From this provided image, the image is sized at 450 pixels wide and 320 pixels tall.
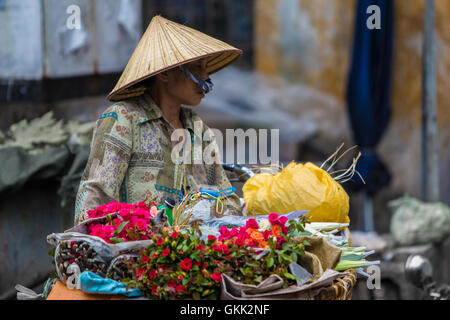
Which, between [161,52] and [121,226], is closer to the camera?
[121,226]

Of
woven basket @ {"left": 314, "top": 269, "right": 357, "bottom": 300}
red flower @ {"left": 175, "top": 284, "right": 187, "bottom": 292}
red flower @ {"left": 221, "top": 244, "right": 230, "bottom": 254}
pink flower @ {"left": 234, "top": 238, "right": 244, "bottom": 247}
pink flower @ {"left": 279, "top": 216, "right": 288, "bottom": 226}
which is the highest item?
pink flower @ {"left": 279, "top": 216, "right": 288, "bottom": 226}

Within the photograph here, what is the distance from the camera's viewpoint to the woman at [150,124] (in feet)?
8.24

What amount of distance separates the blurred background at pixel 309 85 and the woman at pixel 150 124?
152 centimetres

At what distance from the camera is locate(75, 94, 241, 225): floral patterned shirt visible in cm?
248

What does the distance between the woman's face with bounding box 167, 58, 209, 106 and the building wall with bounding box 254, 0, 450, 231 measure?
4016 millimetres

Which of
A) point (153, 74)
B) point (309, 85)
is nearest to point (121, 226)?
point (153, 74)

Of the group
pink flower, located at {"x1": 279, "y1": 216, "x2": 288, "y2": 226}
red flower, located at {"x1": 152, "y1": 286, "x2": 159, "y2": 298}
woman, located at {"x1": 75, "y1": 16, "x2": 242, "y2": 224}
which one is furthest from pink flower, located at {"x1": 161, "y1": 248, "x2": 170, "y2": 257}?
woman, located at {"x1": 75, "y1": 16, "x2": 242, "y2": 224}

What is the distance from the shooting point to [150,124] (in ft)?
9.03

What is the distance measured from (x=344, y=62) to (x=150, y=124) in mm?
4325

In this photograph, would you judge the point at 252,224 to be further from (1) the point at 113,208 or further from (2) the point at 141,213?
(1) the point at 113,208

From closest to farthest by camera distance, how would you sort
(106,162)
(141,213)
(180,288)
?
(180,288)
(141,213)
(106,162)

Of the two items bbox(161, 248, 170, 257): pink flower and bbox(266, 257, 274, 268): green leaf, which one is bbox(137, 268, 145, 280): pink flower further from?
bbox(266, 257, 274, 268): green leaf

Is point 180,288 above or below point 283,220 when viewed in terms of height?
below

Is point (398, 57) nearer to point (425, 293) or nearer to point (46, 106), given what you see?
point (425, 293)
